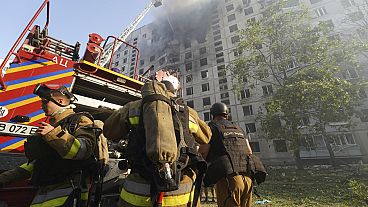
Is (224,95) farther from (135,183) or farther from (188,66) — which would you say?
(135,183)

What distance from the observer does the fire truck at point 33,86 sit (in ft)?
7.12

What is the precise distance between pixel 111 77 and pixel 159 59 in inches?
1361

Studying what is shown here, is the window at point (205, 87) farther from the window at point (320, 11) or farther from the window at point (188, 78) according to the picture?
the window at point (320, 11)

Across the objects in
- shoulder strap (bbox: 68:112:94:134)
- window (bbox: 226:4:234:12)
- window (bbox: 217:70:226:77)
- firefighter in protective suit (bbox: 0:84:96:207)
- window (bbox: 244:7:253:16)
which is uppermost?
window (bbox: 226:4:234:12)

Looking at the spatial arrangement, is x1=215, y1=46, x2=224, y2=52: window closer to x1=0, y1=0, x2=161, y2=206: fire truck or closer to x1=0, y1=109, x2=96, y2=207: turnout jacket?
x1=0, y1=0, x2=161, y2=206: fire truck

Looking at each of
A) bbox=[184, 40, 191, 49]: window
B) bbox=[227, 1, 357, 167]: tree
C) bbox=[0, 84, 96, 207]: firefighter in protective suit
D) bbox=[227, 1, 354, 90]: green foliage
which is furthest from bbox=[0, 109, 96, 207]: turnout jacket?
bbox=[184, 40, 191, 49]: window

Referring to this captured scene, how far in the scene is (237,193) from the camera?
276 cm

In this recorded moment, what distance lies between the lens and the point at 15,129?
2.21 meters

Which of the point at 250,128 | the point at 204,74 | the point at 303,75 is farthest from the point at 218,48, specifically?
the point at 303,75

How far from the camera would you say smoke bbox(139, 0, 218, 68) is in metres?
34.3

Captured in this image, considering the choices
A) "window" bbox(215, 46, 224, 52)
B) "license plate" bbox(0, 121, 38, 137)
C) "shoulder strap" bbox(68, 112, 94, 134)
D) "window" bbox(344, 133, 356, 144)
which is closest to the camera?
"shoulder strap" bbox(68, 112, 94, 134)

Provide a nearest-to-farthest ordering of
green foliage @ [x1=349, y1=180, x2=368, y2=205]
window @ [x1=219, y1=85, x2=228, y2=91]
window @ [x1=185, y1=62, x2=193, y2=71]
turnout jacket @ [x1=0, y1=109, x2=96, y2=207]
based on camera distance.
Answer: turnout jacket @ [x1=0, y1=109, x2=96, y2=207] < green foliage @ [x1=349, y1=180, x2=368, y2=205] < window @ [x1=219, y1=85, x2=228, y2=91] < window @ [x1=185, y1=62, x2=193, y2=71]

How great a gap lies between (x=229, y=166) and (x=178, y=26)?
3708 cm

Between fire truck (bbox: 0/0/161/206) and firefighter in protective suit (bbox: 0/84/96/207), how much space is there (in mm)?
516
